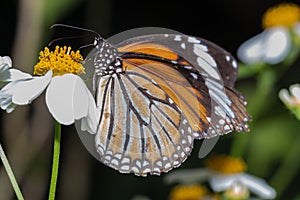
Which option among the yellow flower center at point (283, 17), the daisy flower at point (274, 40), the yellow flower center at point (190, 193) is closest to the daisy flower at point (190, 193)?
the yellow flower center at point (190, 193)

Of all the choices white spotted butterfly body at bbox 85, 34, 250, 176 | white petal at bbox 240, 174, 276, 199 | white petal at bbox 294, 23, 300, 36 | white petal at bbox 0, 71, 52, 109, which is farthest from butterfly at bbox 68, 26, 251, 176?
white petal at bbox 294, 23, 300, 36

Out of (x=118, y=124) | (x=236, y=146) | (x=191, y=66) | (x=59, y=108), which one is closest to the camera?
(x=59, y=108)

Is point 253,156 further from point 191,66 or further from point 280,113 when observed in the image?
point 191,66

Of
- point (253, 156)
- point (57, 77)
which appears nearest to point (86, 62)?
point (57, 77)

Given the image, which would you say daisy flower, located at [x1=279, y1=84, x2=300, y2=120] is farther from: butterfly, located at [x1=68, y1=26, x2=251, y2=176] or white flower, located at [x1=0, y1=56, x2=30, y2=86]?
white flower, located at [x1=0, y1=56, x2=30, y2=86]

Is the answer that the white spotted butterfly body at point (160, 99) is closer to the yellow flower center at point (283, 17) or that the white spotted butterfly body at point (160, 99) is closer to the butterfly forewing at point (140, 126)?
the butterfly forewing at point (140, 126)

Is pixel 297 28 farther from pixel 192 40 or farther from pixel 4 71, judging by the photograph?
pixel 4 71
